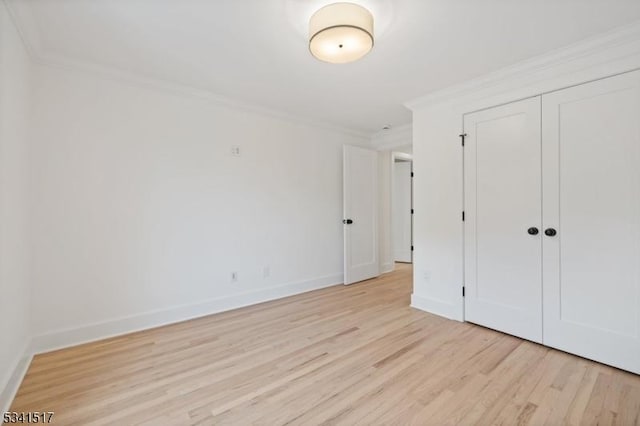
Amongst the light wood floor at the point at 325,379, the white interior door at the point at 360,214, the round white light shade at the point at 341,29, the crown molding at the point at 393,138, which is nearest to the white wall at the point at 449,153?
the light wood floor at the point at 325,379

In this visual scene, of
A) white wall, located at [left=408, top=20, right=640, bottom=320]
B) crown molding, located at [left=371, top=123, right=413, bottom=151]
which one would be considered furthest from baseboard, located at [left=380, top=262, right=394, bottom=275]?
crown molding, located at [left=371, top=123, right=413, bottom=151]

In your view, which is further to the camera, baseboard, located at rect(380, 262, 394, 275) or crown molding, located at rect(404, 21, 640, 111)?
baseboard, located at rect(380, 262, 394, 275)

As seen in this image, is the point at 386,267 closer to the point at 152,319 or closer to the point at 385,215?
the point at 385,215

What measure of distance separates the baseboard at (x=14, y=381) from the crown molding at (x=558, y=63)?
13.7ft

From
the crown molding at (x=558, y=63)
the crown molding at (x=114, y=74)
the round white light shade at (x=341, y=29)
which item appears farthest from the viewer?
the crown molding at (x=558, y=63)

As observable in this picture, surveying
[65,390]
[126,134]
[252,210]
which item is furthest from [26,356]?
[252,210]

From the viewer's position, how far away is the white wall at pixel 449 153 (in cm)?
228

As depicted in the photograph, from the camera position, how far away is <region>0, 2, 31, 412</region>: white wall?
65.5 inches

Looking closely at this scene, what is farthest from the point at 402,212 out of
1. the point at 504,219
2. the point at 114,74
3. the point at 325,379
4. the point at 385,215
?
the point at 114,74

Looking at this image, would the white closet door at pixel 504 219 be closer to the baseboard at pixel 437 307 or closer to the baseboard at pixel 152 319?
the baseboard at pixel 437 307

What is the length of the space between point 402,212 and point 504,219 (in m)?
3.65

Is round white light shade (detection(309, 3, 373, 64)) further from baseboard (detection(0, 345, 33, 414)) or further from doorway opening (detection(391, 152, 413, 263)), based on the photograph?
doorway opening (detection(391, 152, 413, 263))

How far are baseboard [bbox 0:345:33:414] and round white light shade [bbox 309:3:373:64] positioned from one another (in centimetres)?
287

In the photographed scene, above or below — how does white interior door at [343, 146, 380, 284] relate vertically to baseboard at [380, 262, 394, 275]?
above
